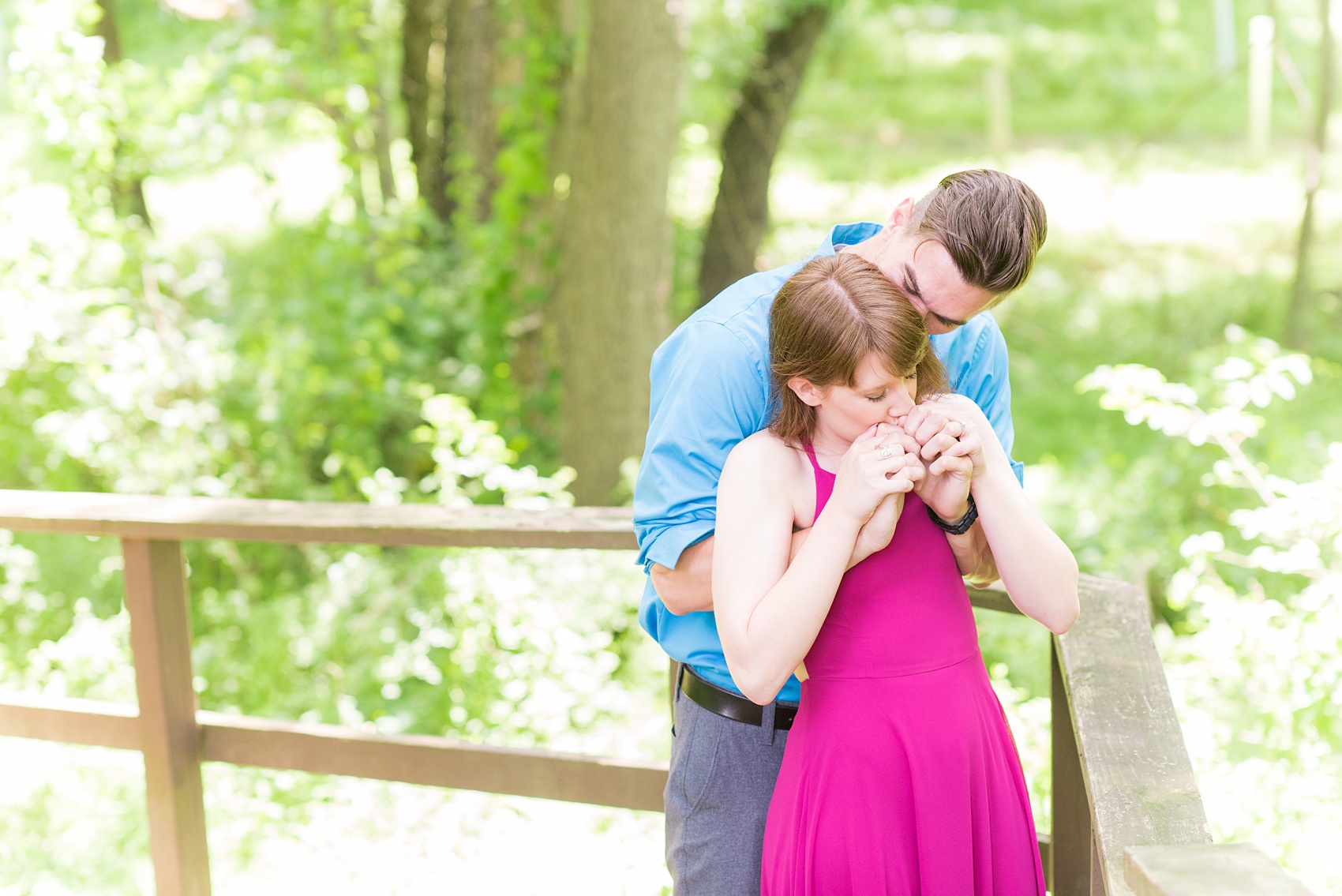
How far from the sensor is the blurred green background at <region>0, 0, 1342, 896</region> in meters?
3.25

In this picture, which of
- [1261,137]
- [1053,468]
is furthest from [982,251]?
[1261,137]

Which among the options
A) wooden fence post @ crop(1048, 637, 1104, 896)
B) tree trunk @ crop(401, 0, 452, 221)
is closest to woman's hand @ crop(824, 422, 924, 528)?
wooden fence post @ crop(1048, 637, 1104, 896)

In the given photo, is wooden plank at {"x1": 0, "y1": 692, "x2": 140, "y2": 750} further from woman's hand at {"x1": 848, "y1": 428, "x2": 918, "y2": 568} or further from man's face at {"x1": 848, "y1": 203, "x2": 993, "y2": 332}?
man's face at {"x1": 848, "y1": 203, "x2": 993, "y2": 332}

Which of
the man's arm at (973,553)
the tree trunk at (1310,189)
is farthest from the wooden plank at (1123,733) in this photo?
the tree trunk at (1310,189)

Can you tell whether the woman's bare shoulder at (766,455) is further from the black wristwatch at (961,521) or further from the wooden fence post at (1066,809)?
the wooden fence post at (1066,809)

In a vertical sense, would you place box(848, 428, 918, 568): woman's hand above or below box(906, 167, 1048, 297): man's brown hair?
below

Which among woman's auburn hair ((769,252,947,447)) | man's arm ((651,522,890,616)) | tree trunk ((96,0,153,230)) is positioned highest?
tree trunk ((96,0,153,230))

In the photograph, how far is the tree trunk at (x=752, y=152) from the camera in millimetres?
7426

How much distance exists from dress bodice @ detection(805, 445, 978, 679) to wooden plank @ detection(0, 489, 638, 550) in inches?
26.4

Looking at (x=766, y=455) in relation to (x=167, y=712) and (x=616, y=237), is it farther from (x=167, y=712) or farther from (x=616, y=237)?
(x=616, y=237)

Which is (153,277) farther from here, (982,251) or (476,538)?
(982,251)

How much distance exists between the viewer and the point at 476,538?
2.26 m

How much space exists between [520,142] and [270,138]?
1.55 m

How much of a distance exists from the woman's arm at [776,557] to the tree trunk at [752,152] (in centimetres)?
630
